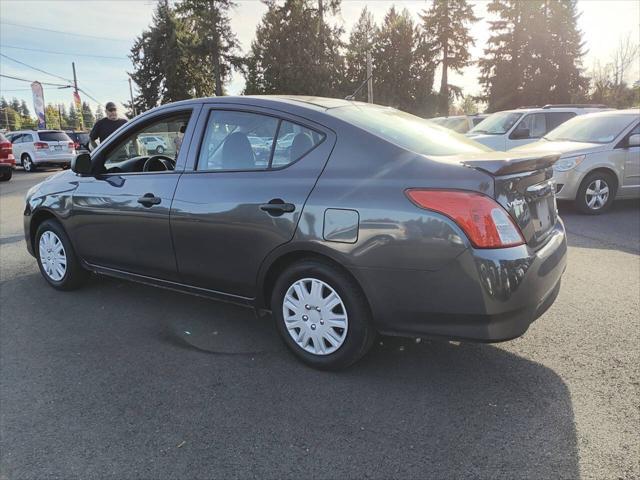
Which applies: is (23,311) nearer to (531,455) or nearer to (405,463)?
(405,463)

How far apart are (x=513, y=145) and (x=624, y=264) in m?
5.93

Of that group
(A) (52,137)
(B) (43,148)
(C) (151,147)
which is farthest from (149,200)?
(A) (52,137)

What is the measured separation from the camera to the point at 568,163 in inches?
301

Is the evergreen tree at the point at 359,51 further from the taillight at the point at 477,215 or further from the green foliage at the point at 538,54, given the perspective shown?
the taillight at the point at 477,215

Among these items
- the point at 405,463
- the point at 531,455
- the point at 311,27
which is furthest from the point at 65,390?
the point at 311,27

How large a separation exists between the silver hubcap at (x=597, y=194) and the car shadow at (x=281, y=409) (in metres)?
5.66

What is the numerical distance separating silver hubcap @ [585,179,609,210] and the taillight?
20.5 feet

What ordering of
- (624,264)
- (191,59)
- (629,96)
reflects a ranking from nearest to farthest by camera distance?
(624,264) < (629,96) < (191,59)

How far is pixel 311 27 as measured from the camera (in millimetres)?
40500

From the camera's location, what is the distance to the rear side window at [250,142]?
305cm

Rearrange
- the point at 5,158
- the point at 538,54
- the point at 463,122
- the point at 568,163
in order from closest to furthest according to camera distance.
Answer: the point at 568,163 < the point at 5,158 < the point at 463,122 < the point at 538,54

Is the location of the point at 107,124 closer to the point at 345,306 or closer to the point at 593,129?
the point at 345,306

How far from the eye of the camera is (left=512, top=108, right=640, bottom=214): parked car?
7.64m

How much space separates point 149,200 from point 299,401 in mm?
1886
